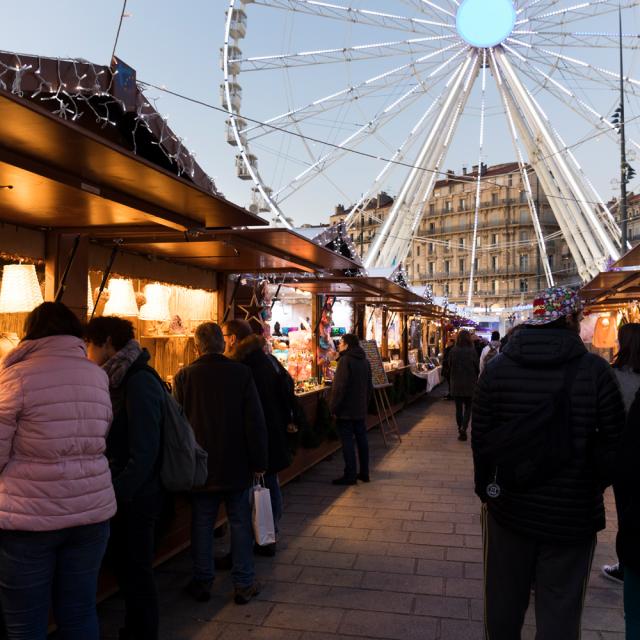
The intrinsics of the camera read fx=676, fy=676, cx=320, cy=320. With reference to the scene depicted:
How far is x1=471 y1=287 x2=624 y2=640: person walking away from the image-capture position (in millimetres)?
2578

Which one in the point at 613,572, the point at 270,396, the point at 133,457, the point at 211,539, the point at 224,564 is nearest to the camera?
the point at 133,457

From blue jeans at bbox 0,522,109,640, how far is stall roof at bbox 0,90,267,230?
156cm

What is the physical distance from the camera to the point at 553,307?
2844mm

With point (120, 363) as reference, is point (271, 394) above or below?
below

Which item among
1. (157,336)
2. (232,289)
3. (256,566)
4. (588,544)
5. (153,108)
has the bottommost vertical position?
(256,566)

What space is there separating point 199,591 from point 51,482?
194cm

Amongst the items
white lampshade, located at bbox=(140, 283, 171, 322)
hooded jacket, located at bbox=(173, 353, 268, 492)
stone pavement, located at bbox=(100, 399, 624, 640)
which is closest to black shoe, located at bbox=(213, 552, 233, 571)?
stone pavement, located at bbox=(100, 399, 624, 640)

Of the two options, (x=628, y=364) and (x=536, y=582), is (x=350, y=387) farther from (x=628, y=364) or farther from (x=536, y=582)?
(x=536, y=582)

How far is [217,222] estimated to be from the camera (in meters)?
4.75

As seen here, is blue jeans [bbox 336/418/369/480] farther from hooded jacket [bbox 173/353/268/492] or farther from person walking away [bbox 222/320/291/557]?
hooded jacket [bbox 173/353/268/492]

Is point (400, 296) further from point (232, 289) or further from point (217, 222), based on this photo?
point (217, 222)

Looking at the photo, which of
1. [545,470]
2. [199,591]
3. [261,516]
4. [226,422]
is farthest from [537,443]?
[199,591]

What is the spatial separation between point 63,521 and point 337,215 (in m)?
67.0

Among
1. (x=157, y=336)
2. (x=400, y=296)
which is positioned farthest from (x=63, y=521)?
(x=400, y=296)
